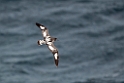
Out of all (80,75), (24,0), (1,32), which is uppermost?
(24,0)

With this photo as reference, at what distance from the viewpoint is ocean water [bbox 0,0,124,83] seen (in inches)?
2571

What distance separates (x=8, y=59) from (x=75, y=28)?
311 inches

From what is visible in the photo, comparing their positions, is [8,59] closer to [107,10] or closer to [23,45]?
[23,45]

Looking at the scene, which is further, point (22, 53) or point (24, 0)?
point (24, 0)

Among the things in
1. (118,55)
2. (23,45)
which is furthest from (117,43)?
(23,45)

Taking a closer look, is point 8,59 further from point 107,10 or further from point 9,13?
point 107,10

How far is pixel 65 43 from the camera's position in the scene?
66250 mm

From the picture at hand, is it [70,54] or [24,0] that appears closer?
[70,54]

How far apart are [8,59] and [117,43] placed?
38.1ft

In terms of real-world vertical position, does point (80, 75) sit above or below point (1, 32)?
below

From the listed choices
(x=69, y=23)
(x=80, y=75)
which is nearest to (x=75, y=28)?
(x=69, y=23)

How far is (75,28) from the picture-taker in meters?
67.5

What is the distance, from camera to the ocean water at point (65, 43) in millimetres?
65312

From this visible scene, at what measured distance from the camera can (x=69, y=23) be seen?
67.9 meters
